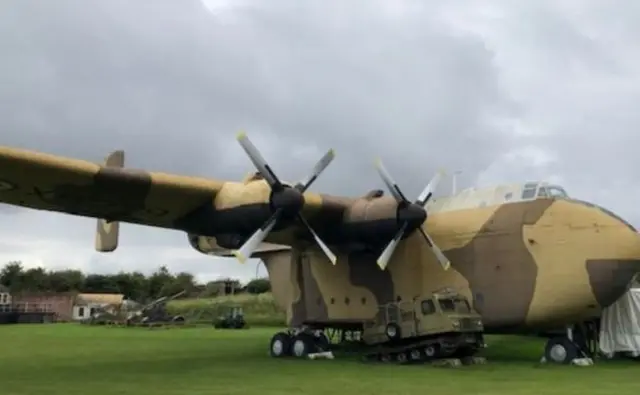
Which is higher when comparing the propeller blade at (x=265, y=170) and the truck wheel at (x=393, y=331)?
the propeller blade at (x=265, y=170)

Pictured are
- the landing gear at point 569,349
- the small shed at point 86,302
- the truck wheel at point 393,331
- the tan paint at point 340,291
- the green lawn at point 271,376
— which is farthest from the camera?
the small shed at point 86,302

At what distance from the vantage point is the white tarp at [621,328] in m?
16.5

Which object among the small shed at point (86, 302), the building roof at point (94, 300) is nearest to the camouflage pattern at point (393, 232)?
the small shed at point (86, 302)

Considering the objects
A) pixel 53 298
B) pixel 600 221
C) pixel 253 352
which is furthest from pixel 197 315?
pixel 600 221

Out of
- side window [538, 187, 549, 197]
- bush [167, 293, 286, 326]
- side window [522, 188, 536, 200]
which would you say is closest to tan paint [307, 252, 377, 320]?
side window [522, 188, 536, 200]

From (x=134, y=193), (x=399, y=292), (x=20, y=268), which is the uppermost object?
(x=20, y=268)

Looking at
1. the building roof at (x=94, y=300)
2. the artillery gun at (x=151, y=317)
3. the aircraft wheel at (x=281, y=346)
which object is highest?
the building roof at (x=94, y=300)

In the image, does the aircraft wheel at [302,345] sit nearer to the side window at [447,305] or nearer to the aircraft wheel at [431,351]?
the aircraft wheel at [431,351]

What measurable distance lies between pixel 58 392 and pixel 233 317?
97.0ft

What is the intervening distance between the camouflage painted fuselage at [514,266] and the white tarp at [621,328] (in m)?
1.59

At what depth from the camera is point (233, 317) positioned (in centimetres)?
3994

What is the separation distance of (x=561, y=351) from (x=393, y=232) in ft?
14.4

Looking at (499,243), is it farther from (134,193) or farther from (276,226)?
(134,193)

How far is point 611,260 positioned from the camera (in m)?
14.8
